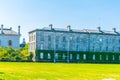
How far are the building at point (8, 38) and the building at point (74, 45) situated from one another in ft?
20.2

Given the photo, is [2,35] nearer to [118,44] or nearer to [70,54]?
[70,54]

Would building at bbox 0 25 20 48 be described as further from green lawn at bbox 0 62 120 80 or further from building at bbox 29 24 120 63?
green lawn at bbox 0 62 120 80

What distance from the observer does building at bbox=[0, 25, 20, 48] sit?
106 meters

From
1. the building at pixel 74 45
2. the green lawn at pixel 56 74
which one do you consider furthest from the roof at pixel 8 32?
the green lawn at pixel 56 74

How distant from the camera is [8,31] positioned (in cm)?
10831

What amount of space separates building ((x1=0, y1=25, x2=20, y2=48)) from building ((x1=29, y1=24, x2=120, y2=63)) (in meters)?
6.17

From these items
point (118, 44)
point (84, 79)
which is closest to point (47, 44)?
point (118, 44)

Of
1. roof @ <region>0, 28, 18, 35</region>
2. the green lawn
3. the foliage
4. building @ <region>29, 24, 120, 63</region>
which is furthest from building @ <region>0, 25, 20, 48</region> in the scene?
the green lawn

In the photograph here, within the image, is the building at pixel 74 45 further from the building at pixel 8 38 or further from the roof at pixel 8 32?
the roof at pixel 8 32

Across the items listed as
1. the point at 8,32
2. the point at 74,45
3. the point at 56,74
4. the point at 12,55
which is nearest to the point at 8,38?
the point at 8,32

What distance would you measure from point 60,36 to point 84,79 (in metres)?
78.9

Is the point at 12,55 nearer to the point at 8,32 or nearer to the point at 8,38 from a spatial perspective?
the point at 8,38

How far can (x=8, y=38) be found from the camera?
350 feet

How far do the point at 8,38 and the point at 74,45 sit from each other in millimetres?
19924
